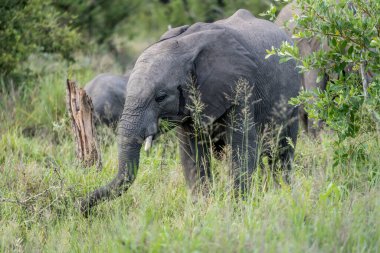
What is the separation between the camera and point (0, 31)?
10.9 meters

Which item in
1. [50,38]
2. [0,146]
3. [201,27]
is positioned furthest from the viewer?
[50,38]

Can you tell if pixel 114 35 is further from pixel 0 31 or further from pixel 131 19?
pixel 0 31

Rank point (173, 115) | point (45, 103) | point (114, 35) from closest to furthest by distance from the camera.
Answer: point (173, 115) < point (45, 103) < point (114, 35)

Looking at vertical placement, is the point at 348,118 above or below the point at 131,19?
above

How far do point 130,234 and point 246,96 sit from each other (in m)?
2.03

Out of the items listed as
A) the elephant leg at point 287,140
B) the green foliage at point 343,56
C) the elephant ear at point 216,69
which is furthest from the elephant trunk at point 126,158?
the elephant leg at point 287,140

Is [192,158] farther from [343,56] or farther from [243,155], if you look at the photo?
[343,56]

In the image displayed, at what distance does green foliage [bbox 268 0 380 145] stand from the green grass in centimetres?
30

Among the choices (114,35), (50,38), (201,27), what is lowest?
(114,35)

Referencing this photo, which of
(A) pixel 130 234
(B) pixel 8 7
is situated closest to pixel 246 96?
(A) pixel 130 234

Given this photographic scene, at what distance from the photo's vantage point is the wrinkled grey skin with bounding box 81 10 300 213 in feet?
20.6

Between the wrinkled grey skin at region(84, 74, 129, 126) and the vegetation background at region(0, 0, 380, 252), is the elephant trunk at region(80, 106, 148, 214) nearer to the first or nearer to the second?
the vegetation background at region(0, 0, 380, 252)

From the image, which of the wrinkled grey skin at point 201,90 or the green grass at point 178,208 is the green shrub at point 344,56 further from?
the wrinkled grey skin at point 201,90

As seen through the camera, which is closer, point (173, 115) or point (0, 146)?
point (173, 115)
